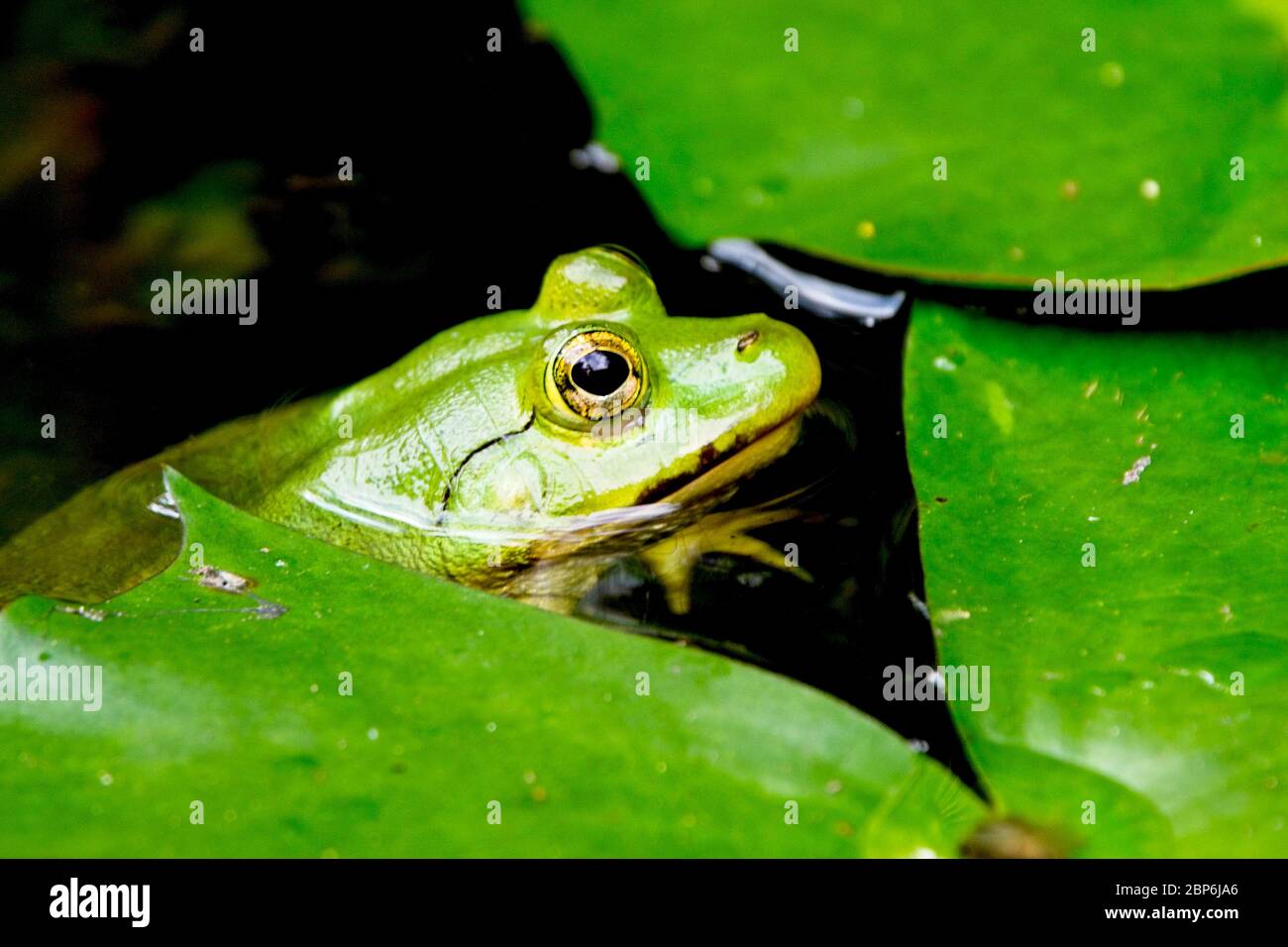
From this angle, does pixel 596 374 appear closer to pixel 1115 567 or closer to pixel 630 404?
pixel 630 404

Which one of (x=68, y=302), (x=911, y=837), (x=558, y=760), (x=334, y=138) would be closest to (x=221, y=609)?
(x=558, y=760)

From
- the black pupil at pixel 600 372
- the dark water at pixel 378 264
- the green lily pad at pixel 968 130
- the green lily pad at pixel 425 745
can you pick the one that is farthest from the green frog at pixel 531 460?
the green lily pad at pixel 425 745

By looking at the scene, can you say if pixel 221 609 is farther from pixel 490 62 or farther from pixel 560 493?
pixel 490 62

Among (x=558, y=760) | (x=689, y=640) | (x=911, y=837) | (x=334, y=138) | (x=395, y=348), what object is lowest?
(x=911, y=837)

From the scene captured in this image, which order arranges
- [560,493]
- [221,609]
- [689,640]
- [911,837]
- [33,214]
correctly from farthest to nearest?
[33,214], [560,493], [689,640], [221,609], [911,837]

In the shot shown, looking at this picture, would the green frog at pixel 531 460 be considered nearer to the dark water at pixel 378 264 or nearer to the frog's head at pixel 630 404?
the frog's head at pixel 630 404

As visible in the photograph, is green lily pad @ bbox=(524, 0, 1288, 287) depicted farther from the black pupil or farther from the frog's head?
the black pupil

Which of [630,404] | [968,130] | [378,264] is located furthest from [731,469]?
[378,264]
